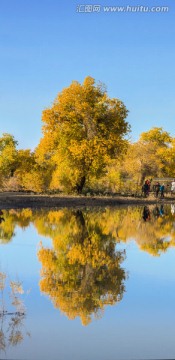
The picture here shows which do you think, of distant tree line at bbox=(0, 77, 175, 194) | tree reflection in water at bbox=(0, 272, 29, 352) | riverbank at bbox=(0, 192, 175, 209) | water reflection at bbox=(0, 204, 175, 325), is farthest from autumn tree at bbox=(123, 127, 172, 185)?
tree reflection in water at bbox=(0, 272, 29, 352)

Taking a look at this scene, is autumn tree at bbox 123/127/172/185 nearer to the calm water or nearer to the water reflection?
the water reflection

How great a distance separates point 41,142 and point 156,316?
41723 millimetres

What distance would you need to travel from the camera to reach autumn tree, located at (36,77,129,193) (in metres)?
48.5

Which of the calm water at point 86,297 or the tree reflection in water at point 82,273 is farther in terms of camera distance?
the tree reflection in water at point 82,273

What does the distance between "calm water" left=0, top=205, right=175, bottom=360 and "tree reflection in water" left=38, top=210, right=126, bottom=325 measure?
0.02 meters

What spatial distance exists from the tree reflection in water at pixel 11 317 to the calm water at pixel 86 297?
1cm

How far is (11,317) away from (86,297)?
2.01 metres

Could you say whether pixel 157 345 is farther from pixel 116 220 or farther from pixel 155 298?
pixel 116 220

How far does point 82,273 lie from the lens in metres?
13.9

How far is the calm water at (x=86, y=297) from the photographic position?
27.5 ft

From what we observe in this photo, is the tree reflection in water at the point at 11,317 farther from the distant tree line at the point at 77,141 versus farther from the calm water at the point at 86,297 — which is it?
the distant tree line at the point at 77,141

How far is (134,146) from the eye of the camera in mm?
87625

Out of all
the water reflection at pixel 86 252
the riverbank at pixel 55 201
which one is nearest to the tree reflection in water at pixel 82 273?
the water reflection at pixel 86 252

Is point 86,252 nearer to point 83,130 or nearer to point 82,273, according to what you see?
point 82,273
